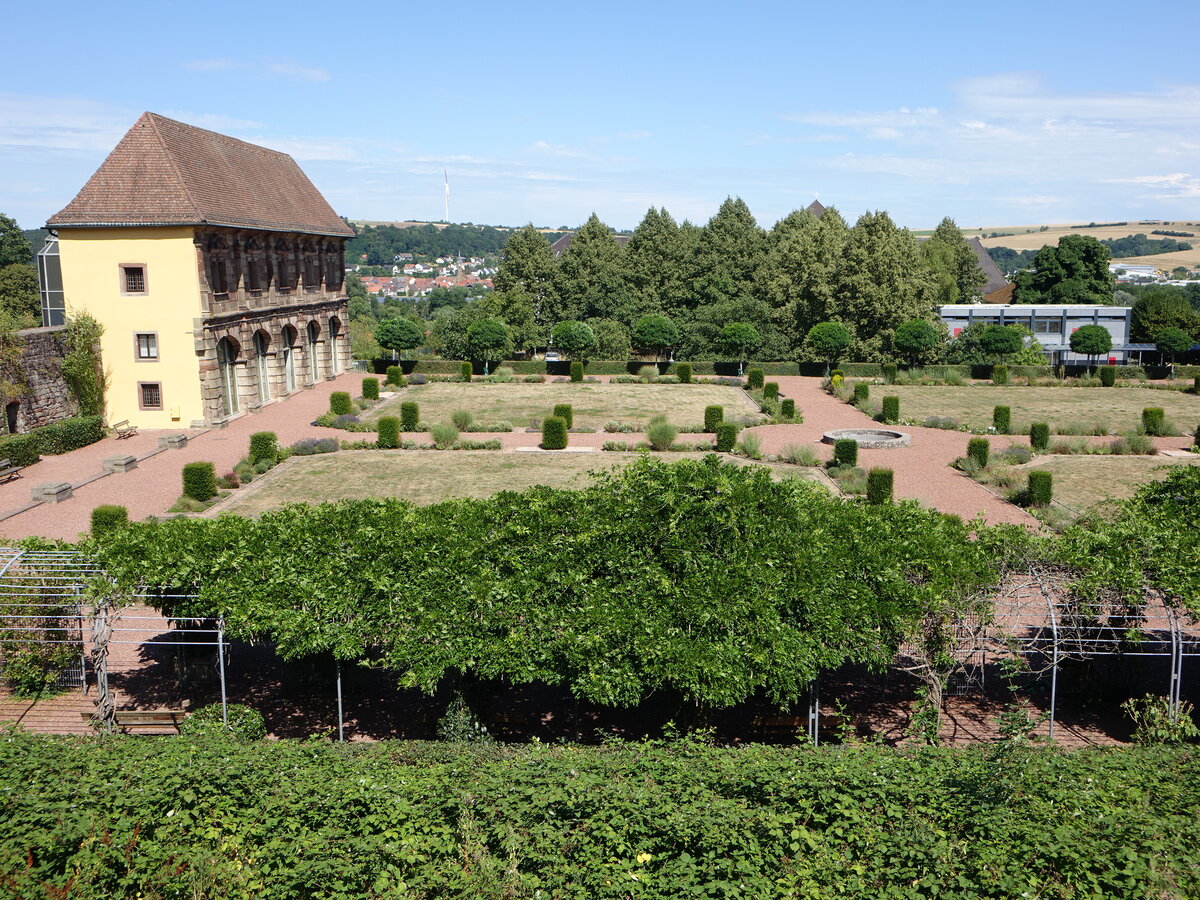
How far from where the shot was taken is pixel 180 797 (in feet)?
29.2

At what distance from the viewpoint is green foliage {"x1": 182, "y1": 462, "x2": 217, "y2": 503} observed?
24344 mm

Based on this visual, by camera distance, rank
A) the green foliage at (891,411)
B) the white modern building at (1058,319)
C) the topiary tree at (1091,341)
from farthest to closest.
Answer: the white modern building at (1058,319) → the topiary tree at (1091,341) → the green foliage at (891,411)

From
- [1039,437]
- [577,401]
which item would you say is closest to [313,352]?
[577,401]

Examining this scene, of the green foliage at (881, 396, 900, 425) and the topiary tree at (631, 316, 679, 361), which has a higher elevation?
the topiary tree at (631, 316, 679, 361)

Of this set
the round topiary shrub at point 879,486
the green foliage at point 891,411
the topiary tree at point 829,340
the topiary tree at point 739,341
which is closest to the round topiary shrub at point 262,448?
the round topiary shrub at point 879,486

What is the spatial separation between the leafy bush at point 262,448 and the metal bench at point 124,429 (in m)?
6.79

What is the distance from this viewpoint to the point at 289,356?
43.5m

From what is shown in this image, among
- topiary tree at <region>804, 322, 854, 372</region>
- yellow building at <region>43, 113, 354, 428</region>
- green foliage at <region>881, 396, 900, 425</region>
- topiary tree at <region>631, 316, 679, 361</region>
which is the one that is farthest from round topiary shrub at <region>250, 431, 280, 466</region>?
topiary tree at <region>804, 322, 854, 372</region>

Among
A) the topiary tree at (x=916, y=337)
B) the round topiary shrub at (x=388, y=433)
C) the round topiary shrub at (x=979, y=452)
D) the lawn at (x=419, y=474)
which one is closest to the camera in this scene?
the lawn at (x=419, y=474)

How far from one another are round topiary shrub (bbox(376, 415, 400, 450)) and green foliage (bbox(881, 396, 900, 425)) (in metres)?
17.3

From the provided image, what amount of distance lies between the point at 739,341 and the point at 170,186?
2680 cm

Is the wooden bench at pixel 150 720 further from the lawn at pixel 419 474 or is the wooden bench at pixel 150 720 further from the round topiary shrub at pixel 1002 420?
the round topiary shrub at pixel 1002 420

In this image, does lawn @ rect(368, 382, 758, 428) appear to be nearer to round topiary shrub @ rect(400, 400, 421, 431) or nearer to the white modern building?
round topiary shrub @ rect(400, 400, 421, 431)

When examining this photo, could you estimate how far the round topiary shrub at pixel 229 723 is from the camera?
1152cm
